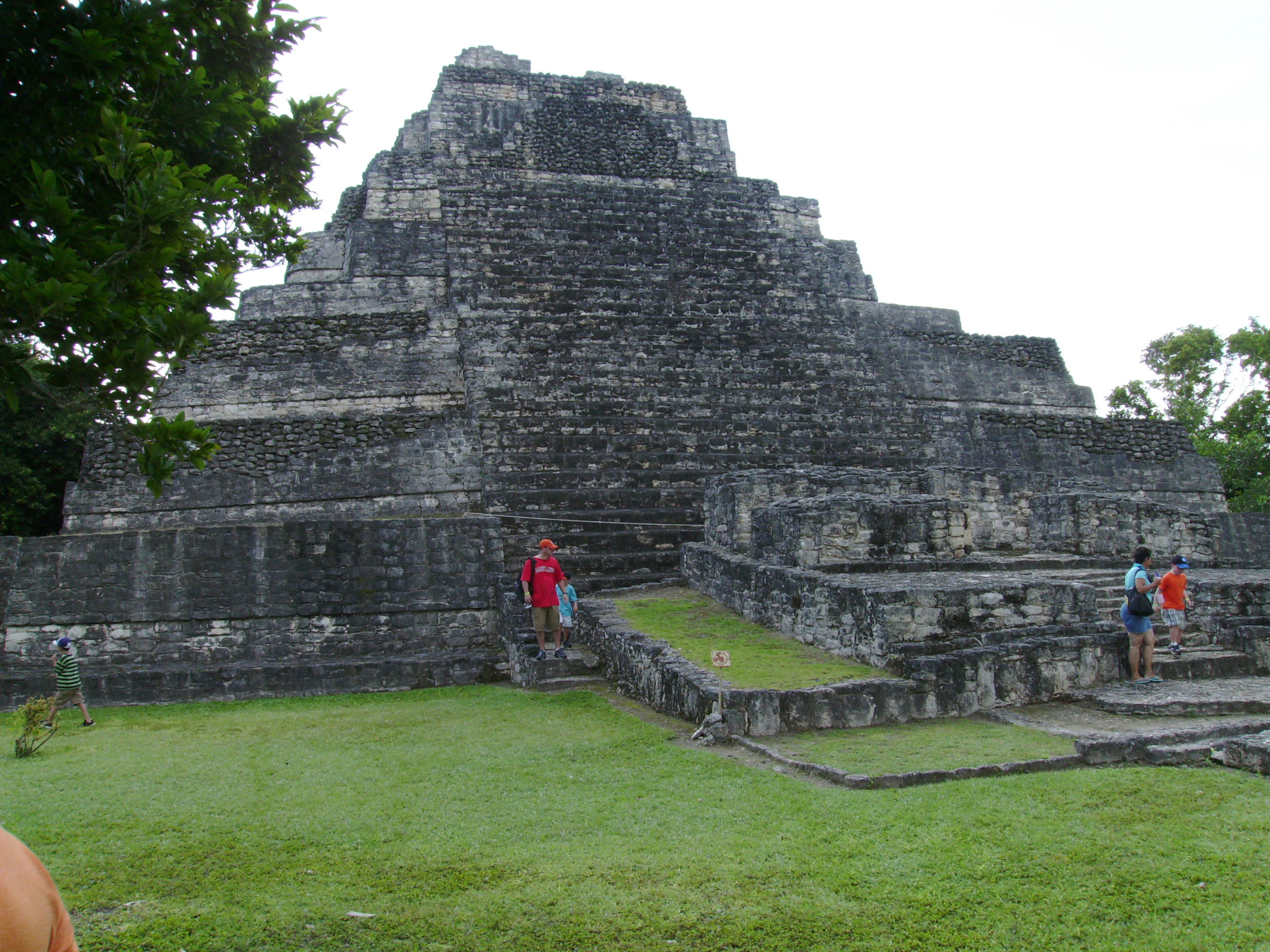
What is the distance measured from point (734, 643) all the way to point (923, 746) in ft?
8.92

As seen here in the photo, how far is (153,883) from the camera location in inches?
156

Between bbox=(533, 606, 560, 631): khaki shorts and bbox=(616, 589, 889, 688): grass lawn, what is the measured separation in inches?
30.9

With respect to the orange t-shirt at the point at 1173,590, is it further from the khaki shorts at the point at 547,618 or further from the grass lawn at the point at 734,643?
the khaki shorts at the point at 547,618

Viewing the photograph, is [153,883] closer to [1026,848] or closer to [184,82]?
[184,82]

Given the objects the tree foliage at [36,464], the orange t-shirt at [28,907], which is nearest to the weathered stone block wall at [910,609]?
the orange t-shirt at [28,907]

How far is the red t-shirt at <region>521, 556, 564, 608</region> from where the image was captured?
8.80 metres

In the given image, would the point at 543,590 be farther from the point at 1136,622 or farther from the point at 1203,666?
the point at 1203,666

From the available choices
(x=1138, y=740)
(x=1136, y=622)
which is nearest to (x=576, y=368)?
(x=1136, y=622)

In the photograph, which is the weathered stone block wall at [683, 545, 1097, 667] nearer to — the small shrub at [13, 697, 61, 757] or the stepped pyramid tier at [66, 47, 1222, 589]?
the stepped pyramid tier at [66, 47, 1222, 589]

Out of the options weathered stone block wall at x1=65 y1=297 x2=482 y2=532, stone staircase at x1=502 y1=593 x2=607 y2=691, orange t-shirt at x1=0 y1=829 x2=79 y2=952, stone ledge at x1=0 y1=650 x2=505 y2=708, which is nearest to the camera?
orange t-shirt at x1=0 y1=829 x2=79 y2=952

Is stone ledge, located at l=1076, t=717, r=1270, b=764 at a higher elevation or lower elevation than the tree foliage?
lower

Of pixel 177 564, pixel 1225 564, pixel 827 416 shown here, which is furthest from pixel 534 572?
pixel 1225 564

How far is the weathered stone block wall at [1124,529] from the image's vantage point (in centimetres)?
1080

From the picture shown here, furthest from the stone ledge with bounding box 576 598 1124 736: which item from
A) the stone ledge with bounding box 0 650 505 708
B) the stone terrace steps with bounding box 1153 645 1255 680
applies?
the stone ledge with bounding box 0 650 505 708
